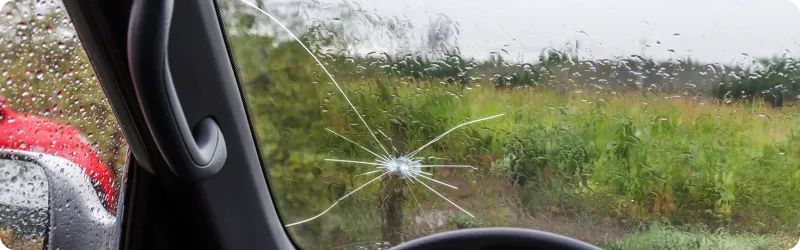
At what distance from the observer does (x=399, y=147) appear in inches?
95.8

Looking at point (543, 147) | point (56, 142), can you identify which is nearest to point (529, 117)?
point (543, 147)

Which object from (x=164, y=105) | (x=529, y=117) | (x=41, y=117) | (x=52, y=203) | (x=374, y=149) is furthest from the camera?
→ (x=374, y=149)

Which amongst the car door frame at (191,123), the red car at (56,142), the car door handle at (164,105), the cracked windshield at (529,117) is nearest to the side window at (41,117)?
the red car at (56,142)

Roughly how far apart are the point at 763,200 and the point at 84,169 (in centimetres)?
222

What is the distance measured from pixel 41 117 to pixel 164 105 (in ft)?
1.58

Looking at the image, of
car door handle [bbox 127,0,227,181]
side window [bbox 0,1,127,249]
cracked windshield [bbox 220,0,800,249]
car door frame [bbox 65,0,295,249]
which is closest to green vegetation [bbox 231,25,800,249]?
cracked windshield [bbox 220,0,800,249]

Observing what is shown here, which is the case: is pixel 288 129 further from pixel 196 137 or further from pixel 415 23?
pixel 415 23

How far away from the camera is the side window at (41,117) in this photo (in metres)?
1.86

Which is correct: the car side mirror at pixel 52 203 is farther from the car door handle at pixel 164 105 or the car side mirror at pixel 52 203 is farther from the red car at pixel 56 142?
the car door handle at pixel 164 105

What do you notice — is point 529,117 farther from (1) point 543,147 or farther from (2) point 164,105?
(2) point 164,105

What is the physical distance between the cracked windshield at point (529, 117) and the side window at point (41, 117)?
504 mm

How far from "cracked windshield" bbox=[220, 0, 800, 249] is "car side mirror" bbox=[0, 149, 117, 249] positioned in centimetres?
61

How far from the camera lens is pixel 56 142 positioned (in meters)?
2.01

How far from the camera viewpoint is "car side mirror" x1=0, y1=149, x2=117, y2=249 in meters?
1.90
